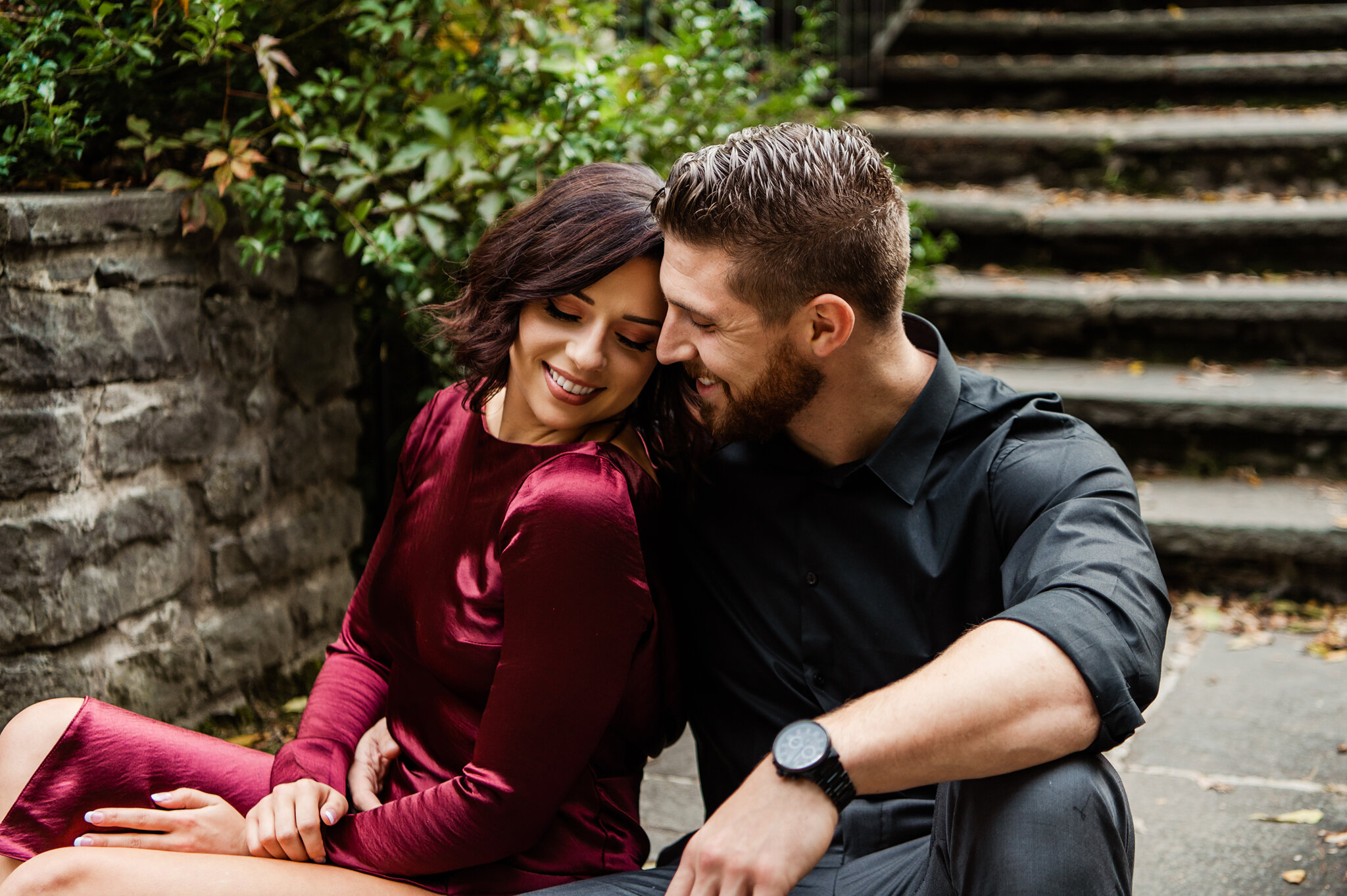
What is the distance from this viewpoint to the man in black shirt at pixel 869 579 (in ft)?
4.43

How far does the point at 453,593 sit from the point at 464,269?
687 millimetres

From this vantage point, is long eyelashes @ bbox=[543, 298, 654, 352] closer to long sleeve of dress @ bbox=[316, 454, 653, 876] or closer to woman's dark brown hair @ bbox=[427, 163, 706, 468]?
woman's dark brown hair @ bbox=[427, 163, 706, 468]

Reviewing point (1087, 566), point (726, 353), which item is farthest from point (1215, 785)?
point (726, 353)

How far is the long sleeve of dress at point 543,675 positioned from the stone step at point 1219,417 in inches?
105

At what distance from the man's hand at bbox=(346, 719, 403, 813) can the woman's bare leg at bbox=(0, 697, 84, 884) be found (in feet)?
1.48

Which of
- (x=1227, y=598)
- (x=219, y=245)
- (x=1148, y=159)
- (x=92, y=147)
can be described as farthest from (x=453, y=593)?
(x=1148, y=159)

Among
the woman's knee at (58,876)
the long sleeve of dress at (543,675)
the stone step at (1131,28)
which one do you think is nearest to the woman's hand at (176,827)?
the woman's knee at (58,876)

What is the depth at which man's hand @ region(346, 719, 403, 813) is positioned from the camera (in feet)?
5.94

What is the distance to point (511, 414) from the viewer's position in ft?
6.09

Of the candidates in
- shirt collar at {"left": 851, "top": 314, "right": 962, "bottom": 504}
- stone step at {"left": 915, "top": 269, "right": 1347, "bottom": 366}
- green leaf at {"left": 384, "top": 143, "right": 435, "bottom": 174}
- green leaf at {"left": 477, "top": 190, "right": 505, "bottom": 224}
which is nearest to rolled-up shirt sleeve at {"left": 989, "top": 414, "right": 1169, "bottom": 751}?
shirt collar at {"left": 851, "top": 314, "right": 962, "bottom": 504}

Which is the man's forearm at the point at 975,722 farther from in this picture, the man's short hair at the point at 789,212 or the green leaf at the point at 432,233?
the green leaf at the point at 432,233

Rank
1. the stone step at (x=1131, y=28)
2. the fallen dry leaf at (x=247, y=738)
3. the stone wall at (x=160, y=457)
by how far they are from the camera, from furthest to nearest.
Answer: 1. the stone step at (x=1131, y=28)
2. the fallen dry leaf at (x=247, y=738)
3. the stone wall at (x=160, y=457)

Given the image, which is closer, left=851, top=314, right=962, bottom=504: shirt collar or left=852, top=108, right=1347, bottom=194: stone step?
left=851, top=314, right=962, bottom=504: shirt collar

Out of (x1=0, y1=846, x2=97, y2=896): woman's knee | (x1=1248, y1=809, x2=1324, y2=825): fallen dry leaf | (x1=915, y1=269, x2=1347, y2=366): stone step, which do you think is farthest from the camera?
(x1=915, y1=269, x2=1347, y2=366): stone step
